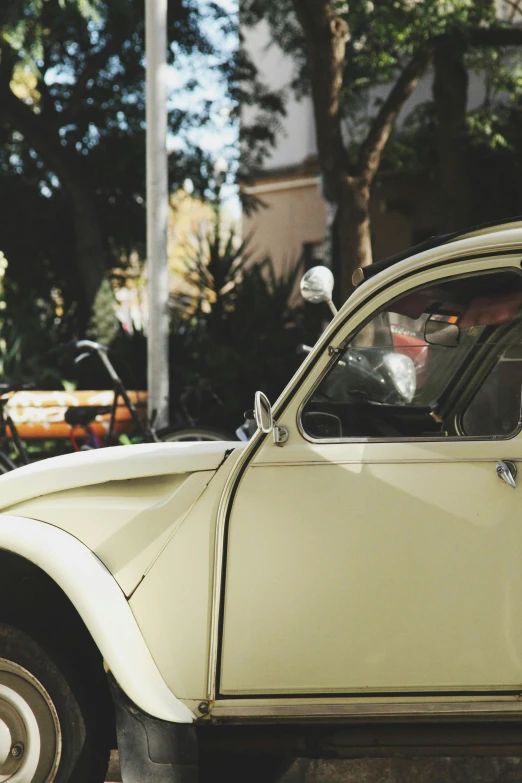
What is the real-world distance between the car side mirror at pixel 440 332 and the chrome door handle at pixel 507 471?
45 centimetres

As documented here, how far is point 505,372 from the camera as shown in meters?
3.17

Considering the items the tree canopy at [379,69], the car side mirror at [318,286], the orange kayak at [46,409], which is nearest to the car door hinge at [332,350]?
the car side mirror at [318,286]

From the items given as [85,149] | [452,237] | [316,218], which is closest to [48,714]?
[452,237]

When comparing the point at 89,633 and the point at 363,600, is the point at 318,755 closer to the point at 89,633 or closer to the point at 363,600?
the point at 363,600

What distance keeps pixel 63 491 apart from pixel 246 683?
0.78m

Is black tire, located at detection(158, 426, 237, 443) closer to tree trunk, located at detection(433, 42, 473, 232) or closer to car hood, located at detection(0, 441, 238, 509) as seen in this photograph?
car hood, located at detection(0, 441, 238, 509)

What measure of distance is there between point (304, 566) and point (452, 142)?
12438mm

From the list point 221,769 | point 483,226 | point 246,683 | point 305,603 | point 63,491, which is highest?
point 483,226

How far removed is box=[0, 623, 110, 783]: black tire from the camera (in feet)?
10.2

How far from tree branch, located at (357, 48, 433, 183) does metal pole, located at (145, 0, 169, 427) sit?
3.38m

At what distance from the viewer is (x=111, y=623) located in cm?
298

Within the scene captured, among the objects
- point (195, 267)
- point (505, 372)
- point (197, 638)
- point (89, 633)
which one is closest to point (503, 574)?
point (505, 372)

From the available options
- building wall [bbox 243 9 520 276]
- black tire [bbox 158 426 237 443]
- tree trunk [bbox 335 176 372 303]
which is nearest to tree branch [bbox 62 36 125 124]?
building wall [bbox 243 9 520 276]

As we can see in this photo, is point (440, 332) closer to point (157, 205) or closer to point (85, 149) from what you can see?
point (157, 205)
